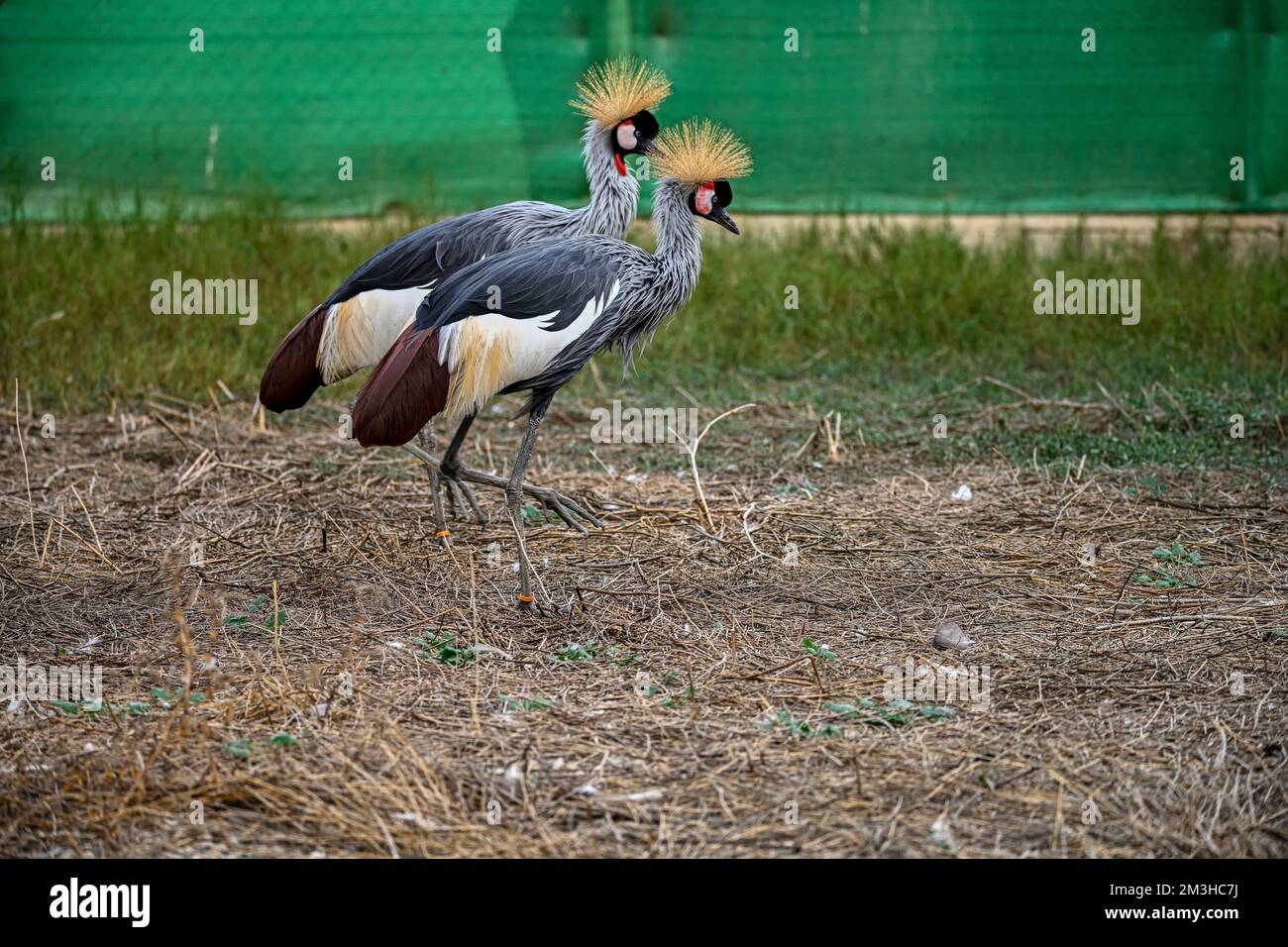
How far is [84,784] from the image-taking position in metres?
3.15

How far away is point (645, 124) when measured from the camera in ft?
18.9

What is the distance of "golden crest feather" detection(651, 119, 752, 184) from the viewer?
16.1ft

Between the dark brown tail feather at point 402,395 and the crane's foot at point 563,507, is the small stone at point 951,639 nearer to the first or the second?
the crane's foot at point 563,507

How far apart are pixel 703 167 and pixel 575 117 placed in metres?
3.92

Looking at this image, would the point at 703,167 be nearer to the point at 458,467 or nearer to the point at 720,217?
the point at 720,217

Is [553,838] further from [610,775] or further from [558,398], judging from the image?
[558,398]

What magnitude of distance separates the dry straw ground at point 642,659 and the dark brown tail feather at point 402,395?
0.53 m

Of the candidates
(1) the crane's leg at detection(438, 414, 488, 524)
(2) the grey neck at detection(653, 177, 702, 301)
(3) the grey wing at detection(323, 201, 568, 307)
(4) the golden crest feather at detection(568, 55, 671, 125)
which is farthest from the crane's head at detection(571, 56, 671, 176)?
(1) the crane's leg at detection(438, 414, 488, 524)

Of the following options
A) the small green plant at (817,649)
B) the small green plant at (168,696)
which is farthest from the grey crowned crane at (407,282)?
the small green plant at (168,696)

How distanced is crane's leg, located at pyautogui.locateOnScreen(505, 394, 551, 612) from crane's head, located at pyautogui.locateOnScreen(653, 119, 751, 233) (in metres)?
0.92

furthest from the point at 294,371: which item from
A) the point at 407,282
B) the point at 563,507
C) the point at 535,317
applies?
the point at 535,317

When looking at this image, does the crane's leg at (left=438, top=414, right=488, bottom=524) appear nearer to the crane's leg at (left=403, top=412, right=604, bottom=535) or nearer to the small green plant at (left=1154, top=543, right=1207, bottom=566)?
the crane's leg at (left=403, top=412, right=604, bottom=535)

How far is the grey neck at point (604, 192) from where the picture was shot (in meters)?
5.61
